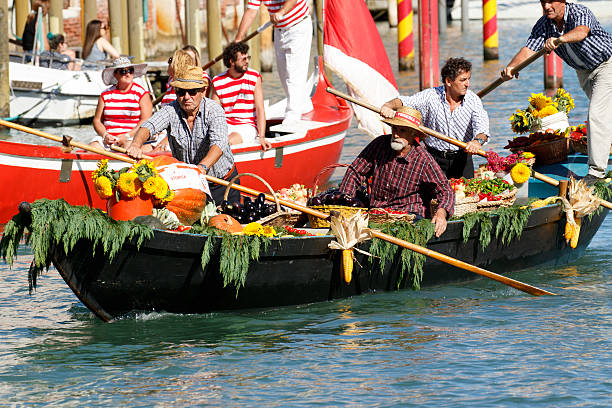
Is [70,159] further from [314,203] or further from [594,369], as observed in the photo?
[594,369]

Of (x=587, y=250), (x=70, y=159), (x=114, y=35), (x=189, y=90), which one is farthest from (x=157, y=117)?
(x=114, y=35)

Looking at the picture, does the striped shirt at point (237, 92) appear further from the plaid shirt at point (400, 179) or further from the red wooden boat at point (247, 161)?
the plaid shirt at point (400, 179)

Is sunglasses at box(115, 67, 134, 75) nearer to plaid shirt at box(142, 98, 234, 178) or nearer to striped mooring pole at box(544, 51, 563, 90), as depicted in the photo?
plaid shirt at box(142, 98, 234, 178)

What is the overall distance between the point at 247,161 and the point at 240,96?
23.7 inches

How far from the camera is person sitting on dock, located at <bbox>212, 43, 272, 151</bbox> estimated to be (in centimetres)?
1001

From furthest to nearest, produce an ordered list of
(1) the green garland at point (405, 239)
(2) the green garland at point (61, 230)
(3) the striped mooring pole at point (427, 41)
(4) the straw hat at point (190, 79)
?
(3) the striped mooring pole at point (427, 41)
(4) the straw hat at point (190, 79)
(1) the green garland at point (405, 239)
(2) the green garland at point (61, 230)

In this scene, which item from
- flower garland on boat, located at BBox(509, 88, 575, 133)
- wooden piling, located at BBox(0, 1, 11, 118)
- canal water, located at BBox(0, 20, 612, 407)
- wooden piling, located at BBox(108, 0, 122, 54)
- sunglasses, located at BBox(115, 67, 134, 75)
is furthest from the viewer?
wooden piling, located at BBox(108, 0, 122, 54)

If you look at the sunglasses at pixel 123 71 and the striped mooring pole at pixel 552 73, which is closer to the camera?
the sunglasses at pixel 123 71

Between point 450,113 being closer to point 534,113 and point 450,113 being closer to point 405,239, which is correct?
point 405,239

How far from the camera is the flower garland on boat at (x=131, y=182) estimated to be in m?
6.41

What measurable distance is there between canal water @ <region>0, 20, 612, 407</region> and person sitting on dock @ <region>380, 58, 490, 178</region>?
0.95 metres

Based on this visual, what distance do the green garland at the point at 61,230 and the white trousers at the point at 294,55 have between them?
17.5ft

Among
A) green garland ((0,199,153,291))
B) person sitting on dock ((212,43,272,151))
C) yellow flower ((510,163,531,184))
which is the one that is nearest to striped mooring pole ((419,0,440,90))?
person sitting on dock ((212,43,272,151))

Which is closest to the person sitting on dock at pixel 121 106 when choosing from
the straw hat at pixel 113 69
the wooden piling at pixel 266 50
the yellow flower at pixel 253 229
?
the straw hat at pixel 113 69
